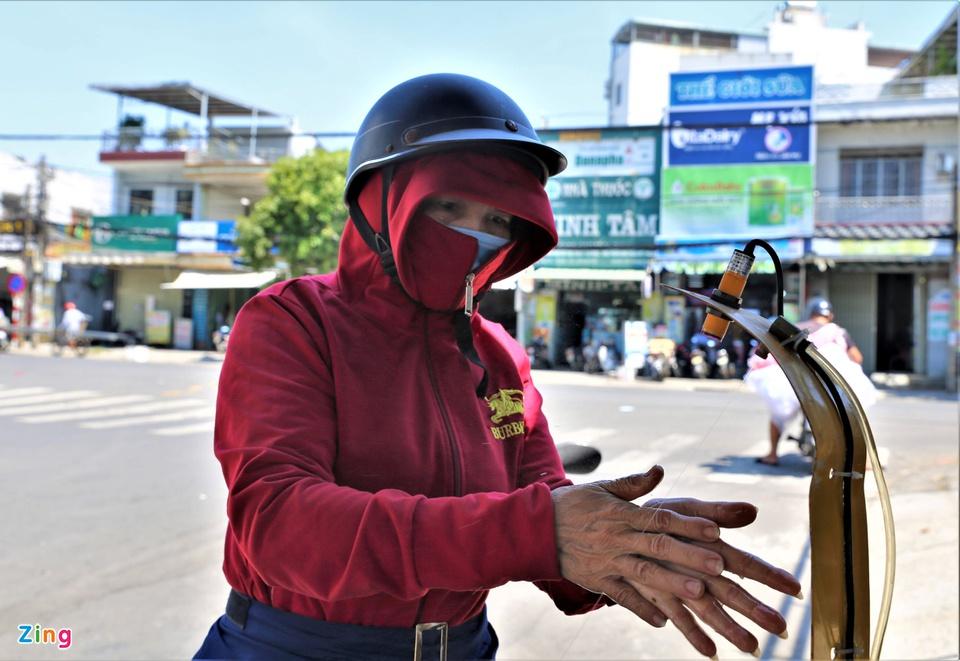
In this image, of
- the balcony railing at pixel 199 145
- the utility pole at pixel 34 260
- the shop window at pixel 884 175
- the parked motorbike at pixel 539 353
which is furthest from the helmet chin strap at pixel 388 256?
the shop window at pixel 884 175

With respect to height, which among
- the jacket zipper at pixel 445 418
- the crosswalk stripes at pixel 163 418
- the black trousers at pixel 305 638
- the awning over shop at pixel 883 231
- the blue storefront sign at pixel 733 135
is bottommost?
the crosswalk stripes at pixel 163 418

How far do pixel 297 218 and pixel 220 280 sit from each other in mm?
324

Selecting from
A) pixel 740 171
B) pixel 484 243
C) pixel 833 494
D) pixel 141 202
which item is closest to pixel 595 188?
pixel 484 243

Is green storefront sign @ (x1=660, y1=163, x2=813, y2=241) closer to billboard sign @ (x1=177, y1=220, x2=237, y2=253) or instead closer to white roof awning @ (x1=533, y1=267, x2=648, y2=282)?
white roof awning @ (x1=533, y1=267, x2=648, y2=282)

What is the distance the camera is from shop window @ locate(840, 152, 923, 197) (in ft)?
38.7

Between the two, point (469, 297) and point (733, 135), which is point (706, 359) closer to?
point (469, 297)

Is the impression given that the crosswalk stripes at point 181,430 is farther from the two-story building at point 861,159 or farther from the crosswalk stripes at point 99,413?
the two-story building at point 861,159

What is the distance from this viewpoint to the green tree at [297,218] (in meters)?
1.49

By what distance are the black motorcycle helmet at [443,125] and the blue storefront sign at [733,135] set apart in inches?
30.9

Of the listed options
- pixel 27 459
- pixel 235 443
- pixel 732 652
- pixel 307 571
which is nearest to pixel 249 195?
pixel 27 459

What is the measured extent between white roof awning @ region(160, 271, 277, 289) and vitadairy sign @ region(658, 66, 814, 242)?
808 millimetres

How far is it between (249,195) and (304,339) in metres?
0.86

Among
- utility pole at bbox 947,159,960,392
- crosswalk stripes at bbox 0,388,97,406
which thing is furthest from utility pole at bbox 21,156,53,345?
utility pole at bbox 947,159,960,392

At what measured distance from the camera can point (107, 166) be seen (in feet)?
4.40
